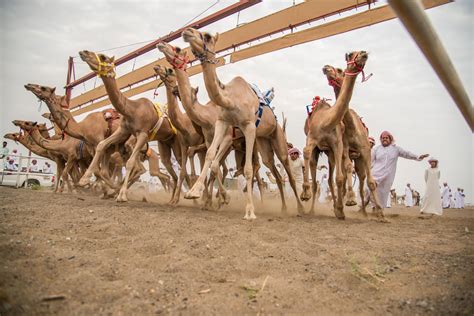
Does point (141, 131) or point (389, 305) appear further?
point (141, 131)

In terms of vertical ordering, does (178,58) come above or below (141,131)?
above

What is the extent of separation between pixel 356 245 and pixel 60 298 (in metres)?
2.83

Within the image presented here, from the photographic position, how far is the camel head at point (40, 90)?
334 inches

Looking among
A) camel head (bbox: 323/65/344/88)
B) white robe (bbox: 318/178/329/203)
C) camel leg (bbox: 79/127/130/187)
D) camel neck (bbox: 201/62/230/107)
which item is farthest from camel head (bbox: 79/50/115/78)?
white robe (bbox: 318/178/329/203)

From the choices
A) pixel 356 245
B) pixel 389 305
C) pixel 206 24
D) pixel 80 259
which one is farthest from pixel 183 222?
pixel 206 24

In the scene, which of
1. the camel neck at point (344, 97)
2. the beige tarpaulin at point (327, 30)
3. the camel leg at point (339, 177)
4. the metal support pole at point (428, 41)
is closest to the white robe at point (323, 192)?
the beige tarpaulin at point (327, 30)

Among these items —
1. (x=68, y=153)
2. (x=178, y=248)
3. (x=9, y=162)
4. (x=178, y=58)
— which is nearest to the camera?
(x=178, y=248)

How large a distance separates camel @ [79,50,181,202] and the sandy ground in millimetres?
2916

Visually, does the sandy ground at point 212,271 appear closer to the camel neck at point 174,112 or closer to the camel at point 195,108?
the camel at point 195,108

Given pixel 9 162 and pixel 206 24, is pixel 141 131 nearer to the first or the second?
pixel 206 24

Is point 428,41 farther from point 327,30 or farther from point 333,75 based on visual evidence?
point 327,30

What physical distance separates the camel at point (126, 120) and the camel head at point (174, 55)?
4.65 ft

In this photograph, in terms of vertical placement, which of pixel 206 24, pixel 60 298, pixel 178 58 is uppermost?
pixel 206 24

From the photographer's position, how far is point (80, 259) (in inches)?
102
